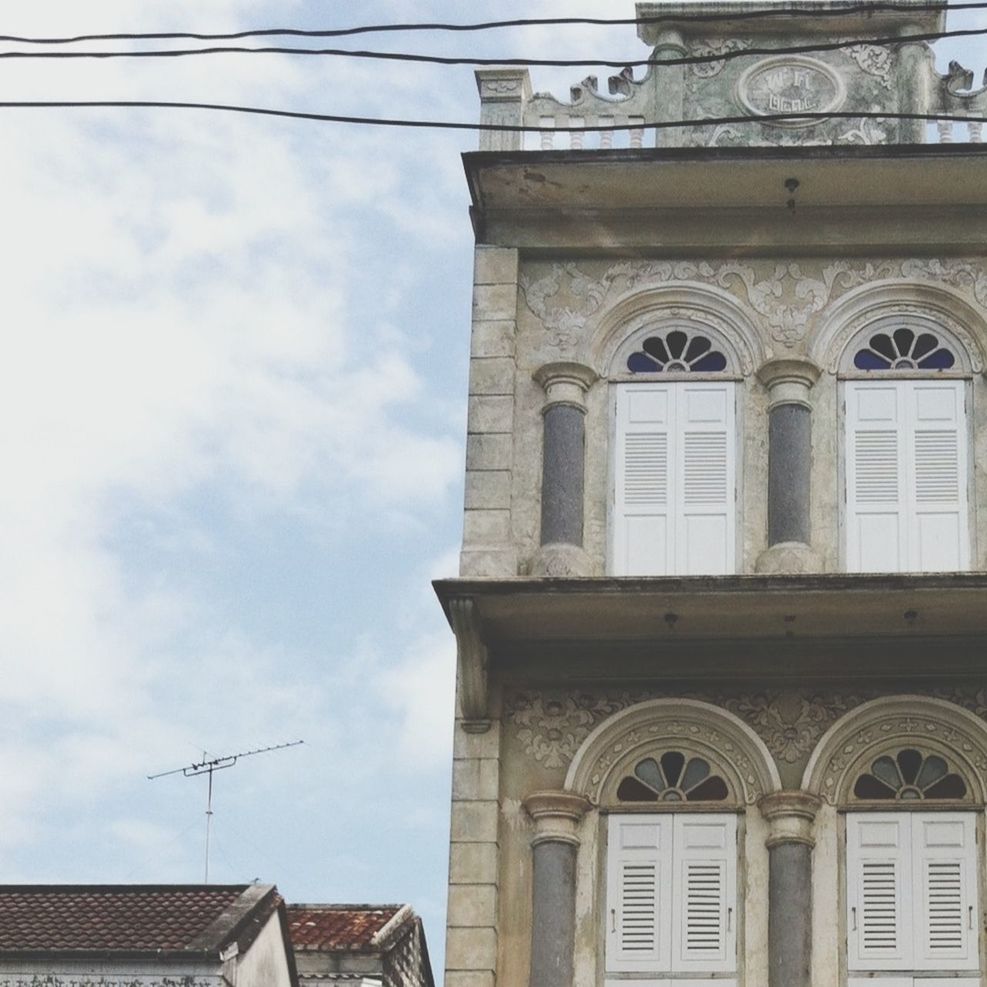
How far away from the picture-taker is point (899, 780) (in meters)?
18.8

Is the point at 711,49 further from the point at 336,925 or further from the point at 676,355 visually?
the point at 336,925

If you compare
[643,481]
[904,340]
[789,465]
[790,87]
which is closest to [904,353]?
[904,340]

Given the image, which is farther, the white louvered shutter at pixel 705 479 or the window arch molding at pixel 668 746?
the white louvered shutter at pixel 705 479

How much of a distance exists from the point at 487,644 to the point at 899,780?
10.7 feet

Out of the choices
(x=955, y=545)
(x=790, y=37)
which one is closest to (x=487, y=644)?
(x=955, y=545)

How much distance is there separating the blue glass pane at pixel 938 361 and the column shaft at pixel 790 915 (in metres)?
4.25

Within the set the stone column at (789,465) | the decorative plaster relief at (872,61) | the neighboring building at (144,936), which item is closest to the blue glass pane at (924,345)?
the stone column at (789,465)

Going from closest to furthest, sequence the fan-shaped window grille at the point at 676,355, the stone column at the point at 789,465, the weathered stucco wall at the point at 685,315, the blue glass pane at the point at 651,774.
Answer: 1. the blue glass pane at the point at 651,774
2. the stone column at the point at 789,465
3. the weathered stucco wall at the point at 685,315
4. the fan-shaped window grille at the point at 676,355

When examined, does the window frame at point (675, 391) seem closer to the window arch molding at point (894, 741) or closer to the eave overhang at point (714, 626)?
the eave overhang at point (714, 626)

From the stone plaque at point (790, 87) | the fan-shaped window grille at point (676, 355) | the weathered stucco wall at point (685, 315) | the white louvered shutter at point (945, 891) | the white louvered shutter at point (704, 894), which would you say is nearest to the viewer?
the white louvered shutter at point (945, 891)

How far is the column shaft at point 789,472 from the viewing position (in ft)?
64.0

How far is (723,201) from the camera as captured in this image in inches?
813

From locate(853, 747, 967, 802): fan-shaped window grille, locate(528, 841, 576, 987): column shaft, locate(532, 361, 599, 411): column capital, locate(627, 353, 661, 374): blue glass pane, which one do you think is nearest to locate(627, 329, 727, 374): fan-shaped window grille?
locate(627, 353, 661, 374): blue glass pane

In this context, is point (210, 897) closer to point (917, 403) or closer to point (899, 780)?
point (899, 780)
